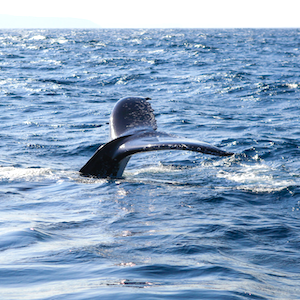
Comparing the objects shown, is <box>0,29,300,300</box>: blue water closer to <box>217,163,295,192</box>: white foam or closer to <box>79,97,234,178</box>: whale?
<box>217,163,295,192</box>: white foam

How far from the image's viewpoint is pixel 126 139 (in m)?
8.45

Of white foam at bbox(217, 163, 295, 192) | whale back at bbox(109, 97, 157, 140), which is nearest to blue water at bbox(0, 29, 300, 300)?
white foam at bbox(217, 163, 295, 192)

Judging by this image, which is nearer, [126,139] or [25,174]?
[126,139]

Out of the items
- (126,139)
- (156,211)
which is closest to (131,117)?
(126,139)

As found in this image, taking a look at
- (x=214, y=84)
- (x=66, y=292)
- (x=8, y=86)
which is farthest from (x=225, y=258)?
(x=8, y=86)

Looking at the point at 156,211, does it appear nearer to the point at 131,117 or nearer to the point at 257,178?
the point at 131,117

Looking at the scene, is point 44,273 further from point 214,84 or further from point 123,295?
point 214,84

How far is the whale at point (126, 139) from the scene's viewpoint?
7.99 m

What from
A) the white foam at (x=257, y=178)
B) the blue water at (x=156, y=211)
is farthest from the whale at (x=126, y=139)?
the white foam at (x=257, y=178)

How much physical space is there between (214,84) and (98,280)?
21.9 m

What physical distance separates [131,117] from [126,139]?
760mm

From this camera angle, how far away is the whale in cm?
799

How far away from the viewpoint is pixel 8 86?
1019 inches

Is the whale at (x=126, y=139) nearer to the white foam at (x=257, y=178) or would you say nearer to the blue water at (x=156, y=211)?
the blue water at (x=156, y=211)
